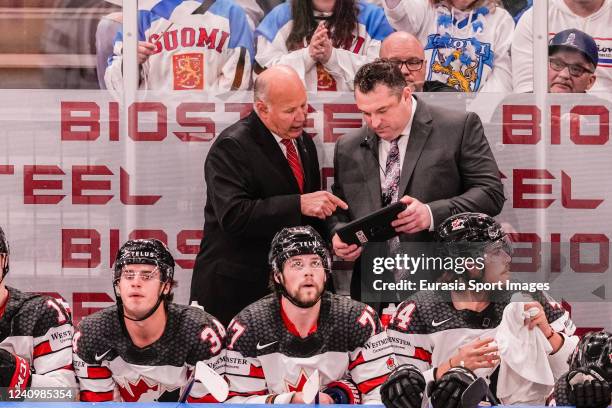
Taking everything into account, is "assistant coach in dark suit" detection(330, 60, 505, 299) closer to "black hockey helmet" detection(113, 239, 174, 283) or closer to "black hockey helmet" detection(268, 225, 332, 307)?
"black hockey helmet" detection(268, 225, 332, 307)

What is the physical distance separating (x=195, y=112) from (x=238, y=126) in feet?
0.68

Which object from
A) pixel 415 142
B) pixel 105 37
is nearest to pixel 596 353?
pixel 415 142

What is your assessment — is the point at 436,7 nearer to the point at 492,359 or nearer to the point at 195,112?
the point at 195,112

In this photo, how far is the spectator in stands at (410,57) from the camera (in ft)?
10.9

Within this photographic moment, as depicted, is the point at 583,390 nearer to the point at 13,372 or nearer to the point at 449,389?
the point at 449,389

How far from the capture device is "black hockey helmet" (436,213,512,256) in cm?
302

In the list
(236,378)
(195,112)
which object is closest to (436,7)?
(195,112)

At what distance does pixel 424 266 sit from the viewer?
3090 millimetres

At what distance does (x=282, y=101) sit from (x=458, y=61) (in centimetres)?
66

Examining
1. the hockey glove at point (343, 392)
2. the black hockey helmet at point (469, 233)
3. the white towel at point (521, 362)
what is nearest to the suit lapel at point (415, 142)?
the black hockey helmet at point (469, 233)

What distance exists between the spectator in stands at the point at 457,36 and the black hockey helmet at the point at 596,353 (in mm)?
1000

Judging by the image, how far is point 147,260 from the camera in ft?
9.62

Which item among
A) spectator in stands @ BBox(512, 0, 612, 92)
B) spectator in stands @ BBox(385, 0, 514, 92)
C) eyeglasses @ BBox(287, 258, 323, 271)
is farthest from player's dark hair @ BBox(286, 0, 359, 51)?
eyeglasses @ BBox(287, 258, 323, 271)

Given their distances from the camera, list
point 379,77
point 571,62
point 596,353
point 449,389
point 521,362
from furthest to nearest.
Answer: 1. point 571,62
2. point 379,77
3. point 521,362
4. point 596,353
5. point 449,389
